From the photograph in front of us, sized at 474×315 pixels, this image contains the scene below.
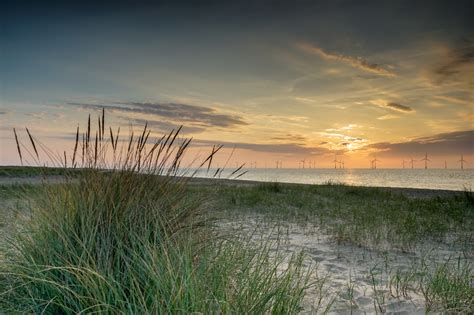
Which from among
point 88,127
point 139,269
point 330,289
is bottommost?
point 330,289

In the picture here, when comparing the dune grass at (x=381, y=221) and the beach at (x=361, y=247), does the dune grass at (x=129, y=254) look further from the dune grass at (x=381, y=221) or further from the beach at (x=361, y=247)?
the dune grass at (x=381, y=221)

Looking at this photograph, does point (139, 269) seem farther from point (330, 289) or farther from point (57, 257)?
point (330, 289)

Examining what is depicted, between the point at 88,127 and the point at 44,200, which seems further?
the point at 44,200

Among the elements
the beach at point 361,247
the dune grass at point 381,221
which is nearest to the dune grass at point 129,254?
the beach at point 361,247

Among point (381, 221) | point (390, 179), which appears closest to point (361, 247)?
point (381, 221)

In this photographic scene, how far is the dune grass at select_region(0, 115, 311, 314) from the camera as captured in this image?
2.23 meters

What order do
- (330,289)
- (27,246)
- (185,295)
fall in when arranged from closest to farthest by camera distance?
Result: (185,295) < (27,246) < (330,289)

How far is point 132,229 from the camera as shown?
10.3 ft

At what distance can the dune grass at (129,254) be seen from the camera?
7.32ft

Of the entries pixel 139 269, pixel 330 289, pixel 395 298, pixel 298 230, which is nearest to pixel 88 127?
pixel 139 269

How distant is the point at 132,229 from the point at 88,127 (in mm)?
1092

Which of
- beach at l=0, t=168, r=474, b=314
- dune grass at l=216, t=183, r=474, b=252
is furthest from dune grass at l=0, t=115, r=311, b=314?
dune grass at l=216, t=183, r=474, b=252

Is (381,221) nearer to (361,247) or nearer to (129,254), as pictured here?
(361,247)

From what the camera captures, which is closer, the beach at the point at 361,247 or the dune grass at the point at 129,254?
the dune grass at the point at 129,254
